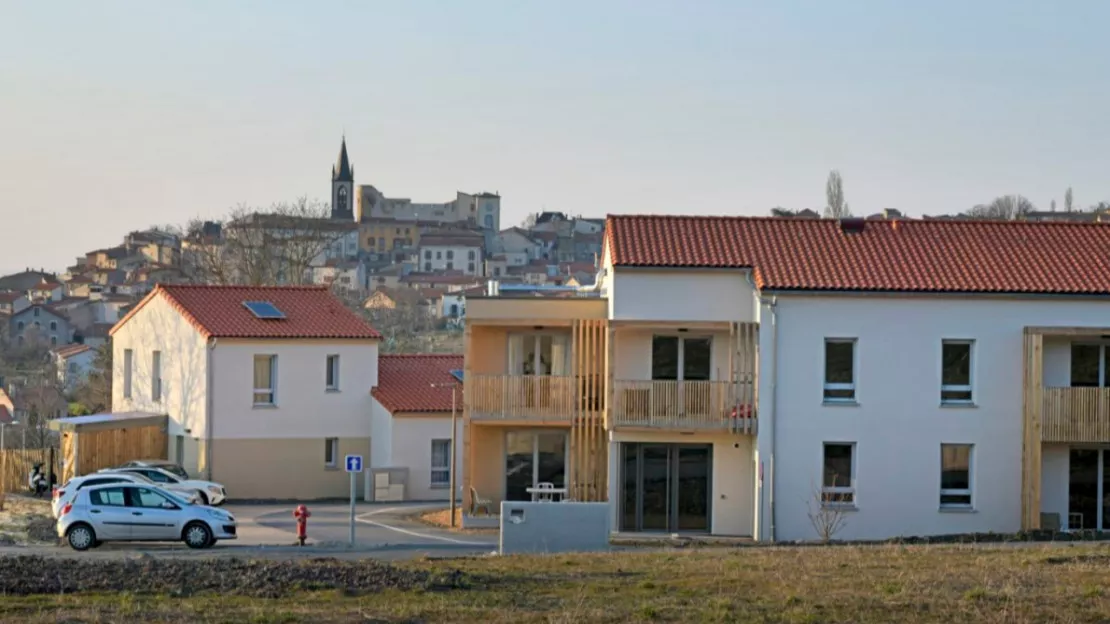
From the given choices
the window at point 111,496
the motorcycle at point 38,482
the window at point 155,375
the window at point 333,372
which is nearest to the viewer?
the window at point 111,496

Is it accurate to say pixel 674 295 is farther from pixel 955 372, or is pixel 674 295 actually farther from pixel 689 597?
pixel 689 597

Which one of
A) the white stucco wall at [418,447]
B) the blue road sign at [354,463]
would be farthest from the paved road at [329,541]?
the white stucco wall at [418,447]

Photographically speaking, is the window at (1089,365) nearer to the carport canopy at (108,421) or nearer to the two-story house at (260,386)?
the two-story house at (260,386)

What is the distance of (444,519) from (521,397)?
415 cm

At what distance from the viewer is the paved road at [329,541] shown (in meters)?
31.9

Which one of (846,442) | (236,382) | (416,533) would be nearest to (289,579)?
(416,533)

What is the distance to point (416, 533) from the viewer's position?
38062mm

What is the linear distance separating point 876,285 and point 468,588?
701 inches

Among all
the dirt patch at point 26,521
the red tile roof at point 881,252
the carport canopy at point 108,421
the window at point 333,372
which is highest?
the red tile roof at point 881,252

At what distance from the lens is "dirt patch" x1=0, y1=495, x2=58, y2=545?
35.5 metres

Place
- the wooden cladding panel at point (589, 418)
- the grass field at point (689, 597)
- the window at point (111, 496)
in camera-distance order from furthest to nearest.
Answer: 1. the wooden cladding panel at point (589, 418)
2. the window at point (111, 496)
3. the grass field at point (689, 597)

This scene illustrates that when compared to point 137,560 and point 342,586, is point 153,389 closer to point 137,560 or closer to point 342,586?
point 137,560

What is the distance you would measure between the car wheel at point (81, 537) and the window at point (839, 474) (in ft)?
52.4

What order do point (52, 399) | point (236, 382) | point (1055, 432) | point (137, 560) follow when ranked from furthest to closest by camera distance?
point (52, 399) → point (236, 382) → point (1055, 432) → point (137, 560)
